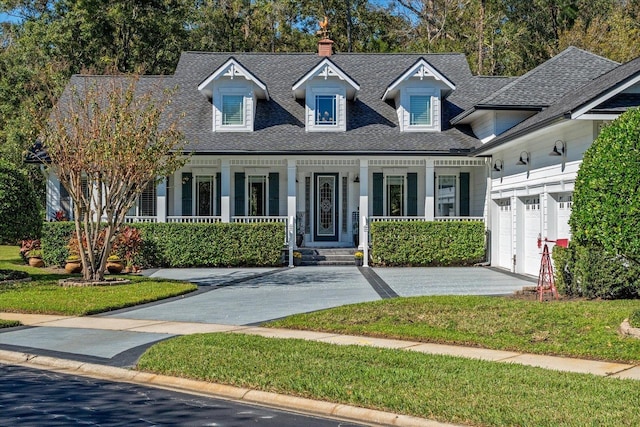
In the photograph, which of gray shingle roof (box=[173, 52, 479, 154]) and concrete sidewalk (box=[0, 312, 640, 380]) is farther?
gray shingle roof (box=[173, 52, 479, 154])

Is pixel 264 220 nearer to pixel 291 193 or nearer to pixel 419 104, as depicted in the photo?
pixel 291 193

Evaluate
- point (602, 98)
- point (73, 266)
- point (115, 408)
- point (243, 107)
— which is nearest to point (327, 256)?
point (243, 107)

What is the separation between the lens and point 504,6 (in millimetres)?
42562

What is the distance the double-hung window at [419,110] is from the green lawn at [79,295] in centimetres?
1202

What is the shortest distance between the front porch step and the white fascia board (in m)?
10.9

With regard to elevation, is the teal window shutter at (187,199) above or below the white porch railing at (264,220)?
above

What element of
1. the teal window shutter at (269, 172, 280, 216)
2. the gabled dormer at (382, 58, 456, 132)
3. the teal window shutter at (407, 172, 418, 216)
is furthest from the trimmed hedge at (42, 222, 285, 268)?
the gabled dormer at (382, 58, 456, 132)

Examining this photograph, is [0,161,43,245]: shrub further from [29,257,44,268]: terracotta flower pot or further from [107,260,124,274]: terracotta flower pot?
[29,257,44,268]: terracotta flower pot

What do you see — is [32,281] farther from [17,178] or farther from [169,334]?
[169,334]

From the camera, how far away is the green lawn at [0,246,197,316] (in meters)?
13.8

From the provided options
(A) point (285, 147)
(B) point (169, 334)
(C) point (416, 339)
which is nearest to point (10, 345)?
(B) point (169, 334)

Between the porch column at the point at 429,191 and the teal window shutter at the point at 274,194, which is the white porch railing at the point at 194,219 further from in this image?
the porch column at the point at 429,191

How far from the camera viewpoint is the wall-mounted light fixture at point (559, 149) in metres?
17.1

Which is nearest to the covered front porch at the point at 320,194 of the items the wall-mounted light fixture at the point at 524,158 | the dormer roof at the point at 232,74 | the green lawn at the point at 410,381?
the dormer roof at the point at 232,74
